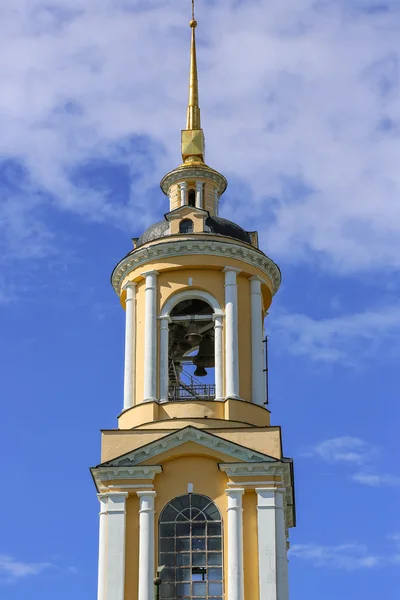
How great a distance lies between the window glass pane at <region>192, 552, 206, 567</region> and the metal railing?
3.95m

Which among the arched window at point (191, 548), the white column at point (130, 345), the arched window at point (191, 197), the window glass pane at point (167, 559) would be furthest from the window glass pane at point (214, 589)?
the arched window at point (191, 197)

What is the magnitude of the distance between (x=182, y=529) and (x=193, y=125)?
12.3 metres

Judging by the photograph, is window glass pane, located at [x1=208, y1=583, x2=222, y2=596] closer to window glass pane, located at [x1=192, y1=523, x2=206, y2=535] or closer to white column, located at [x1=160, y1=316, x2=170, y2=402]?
window glass pane, located at [x1=192, y1=523, x2=206, y2=535]

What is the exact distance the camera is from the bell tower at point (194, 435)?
29.5 meters

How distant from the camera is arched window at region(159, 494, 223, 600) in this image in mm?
29375

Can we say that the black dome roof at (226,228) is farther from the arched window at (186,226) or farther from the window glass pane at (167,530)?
the window glass pane at (167,530)

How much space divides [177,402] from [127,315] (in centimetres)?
294

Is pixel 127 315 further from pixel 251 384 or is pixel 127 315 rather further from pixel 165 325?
pixel 251 384

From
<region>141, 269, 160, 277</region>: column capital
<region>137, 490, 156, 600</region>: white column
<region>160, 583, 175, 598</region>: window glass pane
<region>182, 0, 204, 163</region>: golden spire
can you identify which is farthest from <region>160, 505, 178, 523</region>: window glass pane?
<region>182, 0, 204, 163</region>: golden spire

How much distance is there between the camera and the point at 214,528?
98.2ft

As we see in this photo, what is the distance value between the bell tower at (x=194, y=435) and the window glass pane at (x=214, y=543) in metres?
0.02

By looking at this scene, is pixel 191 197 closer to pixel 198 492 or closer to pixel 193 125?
pixel 193 125

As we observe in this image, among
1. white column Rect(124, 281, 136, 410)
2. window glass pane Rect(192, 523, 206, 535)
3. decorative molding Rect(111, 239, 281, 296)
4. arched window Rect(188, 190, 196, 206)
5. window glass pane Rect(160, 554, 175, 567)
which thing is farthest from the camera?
arched window Rect(188, 190, 196, 206)

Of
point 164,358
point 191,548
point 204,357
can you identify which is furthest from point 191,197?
Answer: point 191,548
